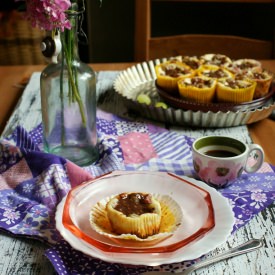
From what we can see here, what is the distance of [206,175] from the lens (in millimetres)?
991

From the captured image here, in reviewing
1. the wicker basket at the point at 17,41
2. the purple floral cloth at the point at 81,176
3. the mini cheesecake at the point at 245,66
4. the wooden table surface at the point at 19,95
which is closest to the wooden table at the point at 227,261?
the purple floral cloth at the point at 81,176

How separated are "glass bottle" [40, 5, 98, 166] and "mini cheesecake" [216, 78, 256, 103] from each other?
1.17 feet

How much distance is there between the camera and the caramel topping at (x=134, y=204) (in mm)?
826

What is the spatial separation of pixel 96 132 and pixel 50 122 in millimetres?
106

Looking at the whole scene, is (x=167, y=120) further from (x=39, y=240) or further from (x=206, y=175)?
(x=39, y=240)

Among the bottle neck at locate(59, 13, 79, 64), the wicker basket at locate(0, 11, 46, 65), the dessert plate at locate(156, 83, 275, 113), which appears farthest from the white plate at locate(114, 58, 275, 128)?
the wicker basket at locate(0, 11, 46, 65)

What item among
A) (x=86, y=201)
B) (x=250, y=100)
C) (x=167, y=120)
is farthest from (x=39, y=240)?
(x=250, y=100)

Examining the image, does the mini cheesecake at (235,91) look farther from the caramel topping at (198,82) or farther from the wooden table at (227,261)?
the wooden table at (227,261)

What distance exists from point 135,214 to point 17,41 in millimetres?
2141

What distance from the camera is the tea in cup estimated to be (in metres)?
0.97

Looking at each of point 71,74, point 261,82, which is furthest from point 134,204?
point 261,82

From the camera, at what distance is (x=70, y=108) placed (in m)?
1.10

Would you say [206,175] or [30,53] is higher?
[206,175]

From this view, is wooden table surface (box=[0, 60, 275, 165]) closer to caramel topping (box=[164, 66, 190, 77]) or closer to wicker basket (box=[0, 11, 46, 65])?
caramel topping (box=[164, 66, 190, 77])
